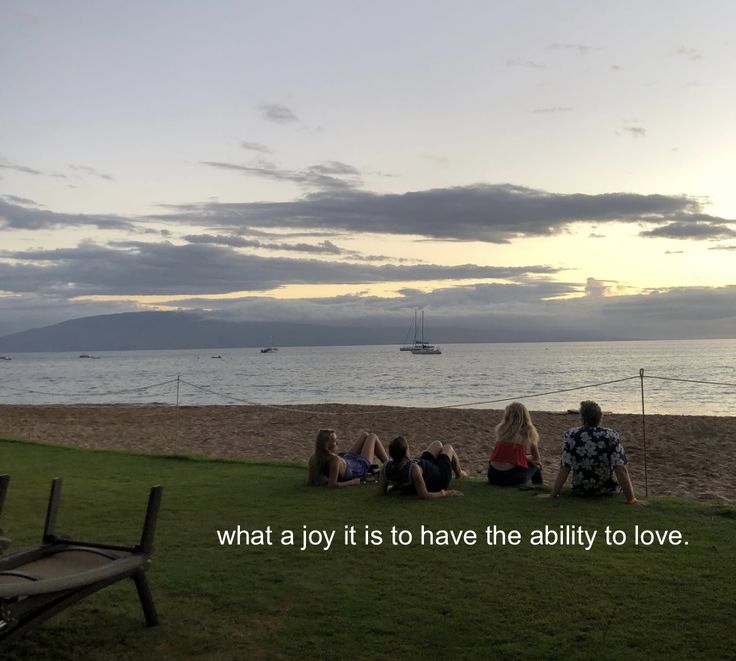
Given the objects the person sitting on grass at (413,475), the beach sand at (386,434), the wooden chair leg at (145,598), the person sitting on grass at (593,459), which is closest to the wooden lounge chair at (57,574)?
the wooden chair leg at (145,598)

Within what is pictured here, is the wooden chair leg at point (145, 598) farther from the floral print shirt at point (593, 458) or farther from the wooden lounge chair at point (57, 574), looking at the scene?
the floral print shirt at point (593, 458)

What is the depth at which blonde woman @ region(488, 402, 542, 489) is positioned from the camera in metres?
8.24

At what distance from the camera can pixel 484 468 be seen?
44.5 feet

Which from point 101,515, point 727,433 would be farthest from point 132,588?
point 727,433

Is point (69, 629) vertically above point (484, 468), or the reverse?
point (69, 629)

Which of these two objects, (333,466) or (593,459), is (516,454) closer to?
(593,459)

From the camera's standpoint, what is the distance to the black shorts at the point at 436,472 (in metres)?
7.75

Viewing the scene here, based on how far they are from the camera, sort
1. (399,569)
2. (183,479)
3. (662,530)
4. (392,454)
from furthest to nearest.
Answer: (183,479), (392,454), (662,530), (399,569)

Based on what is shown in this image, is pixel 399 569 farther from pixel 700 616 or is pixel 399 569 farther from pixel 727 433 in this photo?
pixel 727 433

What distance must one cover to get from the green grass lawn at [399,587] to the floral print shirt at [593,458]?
200 mm

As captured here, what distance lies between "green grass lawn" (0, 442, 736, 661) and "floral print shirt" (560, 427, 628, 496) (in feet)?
0.66

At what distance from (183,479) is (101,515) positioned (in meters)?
2.16

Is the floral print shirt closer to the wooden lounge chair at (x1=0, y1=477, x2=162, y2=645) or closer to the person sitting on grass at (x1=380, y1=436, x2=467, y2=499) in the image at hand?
the person sitting on grass at (x1=380, y1=436, x2=467, y2=499)

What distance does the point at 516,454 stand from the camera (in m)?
8.28
